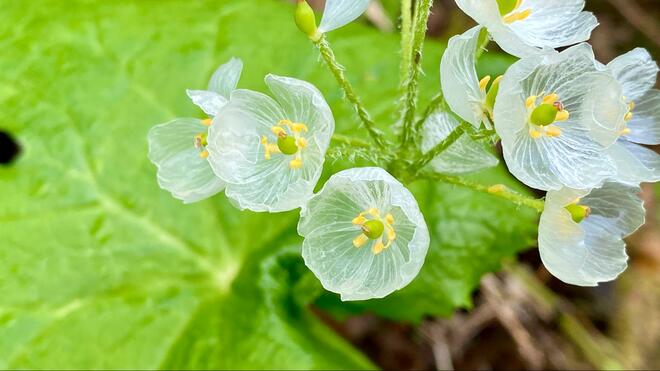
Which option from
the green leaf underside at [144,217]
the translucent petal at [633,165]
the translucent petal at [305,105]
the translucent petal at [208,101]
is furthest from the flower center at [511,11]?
the green leaf underside at [144,217]

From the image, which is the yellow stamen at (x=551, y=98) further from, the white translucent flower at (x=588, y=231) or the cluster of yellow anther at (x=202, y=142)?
the cluster of yellow anther at (x=202, y=142)

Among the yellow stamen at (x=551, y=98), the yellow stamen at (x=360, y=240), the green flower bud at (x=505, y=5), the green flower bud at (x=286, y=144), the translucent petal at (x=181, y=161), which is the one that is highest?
the green flower bud at (x=505, y=5)

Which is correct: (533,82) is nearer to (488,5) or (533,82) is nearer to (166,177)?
(488,5)

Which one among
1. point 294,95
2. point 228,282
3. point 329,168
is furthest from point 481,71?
point 294,95

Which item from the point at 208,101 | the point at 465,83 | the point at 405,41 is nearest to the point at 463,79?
the point at 465,83

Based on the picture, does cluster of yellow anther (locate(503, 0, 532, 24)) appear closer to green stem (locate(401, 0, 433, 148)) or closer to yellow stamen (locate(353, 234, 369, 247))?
green stem (locate(401, 0, 433, 148))

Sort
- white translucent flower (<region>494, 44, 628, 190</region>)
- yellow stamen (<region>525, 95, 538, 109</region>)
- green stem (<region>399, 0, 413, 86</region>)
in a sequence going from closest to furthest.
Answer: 1. white translucent flower (<region>494, 44, 628, 190</region>)
2. yellow stamen (<region>525, 95, 538, 109</region>)
3. green stem (<region>399, 0, 413, 86</region>)

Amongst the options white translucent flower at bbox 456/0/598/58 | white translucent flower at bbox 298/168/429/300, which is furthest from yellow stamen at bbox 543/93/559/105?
white translucent flower at bbox 298/168/429/300
